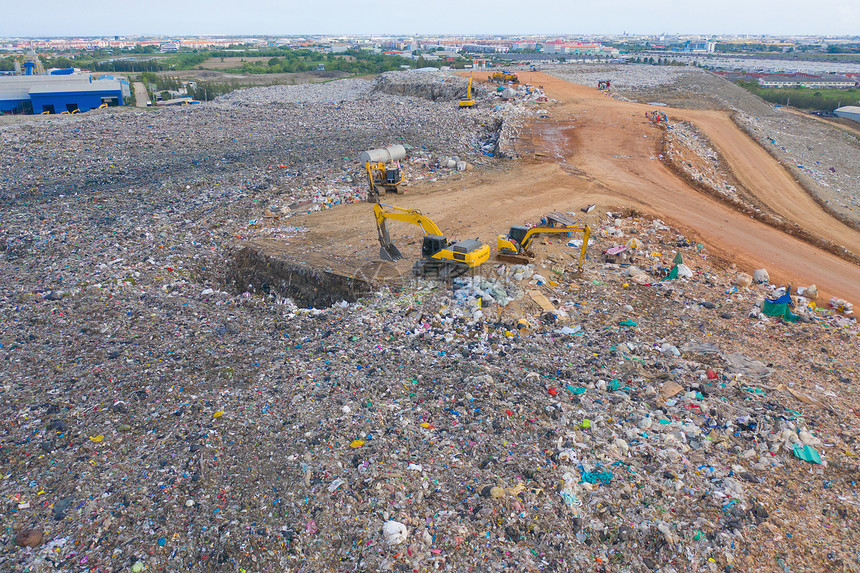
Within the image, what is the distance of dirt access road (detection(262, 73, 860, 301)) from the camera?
34.1 feet

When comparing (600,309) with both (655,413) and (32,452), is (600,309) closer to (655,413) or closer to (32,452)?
(655,413)

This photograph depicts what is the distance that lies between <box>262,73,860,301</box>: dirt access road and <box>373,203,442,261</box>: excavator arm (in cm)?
42

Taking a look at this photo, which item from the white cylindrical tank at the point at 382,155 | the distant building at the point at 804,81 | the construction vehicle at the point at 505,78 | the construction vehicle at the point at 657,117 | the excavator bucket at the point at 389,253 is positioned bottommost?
the excavator bucket at the point at 389,253

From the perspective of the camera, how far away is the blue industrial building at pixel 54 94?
2858cm

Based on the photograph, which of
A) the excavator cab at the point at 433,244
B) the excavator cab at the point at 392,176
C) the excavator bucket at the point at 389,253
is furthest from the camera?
the excavator cab at the point at 392,176

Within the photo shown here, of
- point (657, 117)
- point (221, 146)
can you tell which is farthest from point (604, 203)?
point (221, 146)

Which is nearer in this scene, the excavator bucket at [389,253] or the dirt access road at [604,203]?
the excavator bucket at [389,253]

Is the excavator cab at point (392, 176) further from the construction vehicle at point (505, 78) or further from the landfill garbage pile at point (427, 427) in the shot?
the construction vehicle at point (505, 78)

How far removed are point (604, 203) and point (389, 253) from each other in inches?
241

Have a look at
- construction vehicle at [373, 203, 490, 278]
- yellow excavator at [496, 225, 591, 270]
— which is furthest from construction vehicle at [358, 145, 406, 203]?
yellow excavator at [496, 225, 591, 270]

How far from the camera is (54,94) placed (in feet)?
94.5

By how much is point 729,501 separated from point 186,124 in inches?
816

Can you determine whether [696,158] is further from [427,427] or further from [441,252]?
[427,427]

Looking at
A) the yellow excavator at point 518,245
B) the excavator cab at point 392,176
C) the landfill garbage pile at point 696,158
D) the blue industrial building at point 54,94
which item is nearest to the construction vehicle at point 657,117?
the landfill garbage pile at point 696,158
